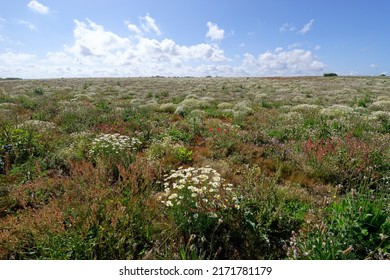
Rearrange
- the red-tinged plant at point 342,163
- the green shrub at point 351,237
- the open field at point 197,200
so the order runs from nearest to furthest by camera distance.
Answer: the green shrub at point 351,237, the open field at point 197,200, the red-tinged plant at point 342,163

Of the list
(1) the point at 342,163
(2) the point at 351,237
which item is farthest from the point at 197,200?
(1) the point at 342,163

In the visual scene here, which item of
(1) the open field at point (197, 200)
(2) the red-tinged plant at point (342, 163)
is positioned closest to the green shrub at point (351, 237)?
(1) the open field at point (197, 200)

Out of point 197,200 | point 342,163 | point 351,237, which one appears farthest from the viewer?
point 342,163

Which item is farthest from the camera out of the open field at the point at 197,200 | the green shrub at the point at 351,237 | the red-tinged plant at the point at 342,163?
the red-tinged plant at the point at 342,163

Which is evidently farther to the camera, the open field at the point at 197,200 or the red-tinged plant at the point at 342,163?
the red-tinged plant at the point at 342,163

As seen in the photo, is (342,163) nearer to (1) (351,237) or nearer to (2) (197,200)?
(1) (351,237)

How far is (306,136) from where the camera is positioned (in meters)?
8.58

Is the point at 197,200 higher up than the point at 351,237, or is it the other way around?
the point at 197,200

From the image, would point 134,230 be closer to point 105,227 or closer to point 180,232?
point 105,227

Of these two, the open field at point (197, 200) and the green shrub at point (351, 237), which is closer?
the green shrub at point (351, 237)

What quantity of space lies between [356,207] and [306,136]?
5.80 meters

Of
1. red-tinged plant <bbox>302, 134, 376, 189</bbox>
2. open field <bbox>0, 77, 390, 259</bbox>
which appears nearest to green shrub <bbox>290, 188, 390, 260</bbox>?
open field <bbox>0, 77, 390, 259</bbox>

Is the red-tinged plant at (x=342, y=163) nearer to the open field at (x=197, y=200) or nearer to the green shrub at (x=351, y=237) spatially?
the open field at (x=197, y=200)
